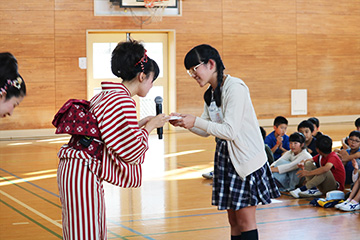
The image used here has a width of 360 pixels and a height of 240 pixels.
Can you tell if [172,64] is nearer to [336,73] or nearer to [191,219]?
[336,73]

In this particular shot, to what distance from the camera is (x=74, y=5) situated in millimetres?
12930

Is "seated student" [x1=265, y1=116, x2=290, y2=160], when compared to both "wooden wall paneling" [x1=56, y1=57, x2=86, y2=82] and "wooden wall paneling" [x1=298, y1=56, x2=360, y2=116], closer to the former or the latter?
"wooden wall paneling" [x1=56, y1=57, x2=86, y2=82]

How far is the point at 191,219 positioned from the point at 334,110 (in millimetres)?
11051

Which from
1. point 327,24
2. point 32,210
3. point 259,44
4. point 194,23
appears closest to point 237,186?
point 32,210

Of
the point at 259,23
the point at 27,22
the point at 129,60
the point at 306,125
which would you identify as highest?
the point at 259,23

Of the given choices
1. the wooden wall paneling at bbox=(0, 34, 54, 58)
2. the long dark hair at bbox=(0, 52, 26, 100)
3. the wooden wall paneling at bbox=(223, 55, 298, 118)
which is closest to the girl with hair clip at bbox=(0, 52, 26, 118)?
the long dark hair at bbox=(0, 52, 26, 100)

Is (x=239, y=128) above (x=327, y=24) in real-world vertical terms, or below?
below

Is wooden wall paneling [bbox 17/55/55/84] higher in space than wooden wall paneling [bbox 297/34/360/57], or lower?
lower

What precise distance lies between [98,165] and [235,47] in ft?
39.4

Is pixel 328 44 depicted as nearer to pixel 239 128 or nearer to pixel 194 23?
pixel 194 23

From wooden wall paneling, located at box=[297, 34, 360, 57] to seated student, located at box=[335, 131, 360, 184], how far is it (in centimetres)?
877

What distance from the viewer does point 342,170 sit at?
603cm

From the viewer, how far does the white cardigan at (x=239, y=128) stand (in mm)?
3018

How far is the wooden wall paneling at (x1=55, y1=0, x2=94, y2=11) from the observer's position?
42.1 feet
